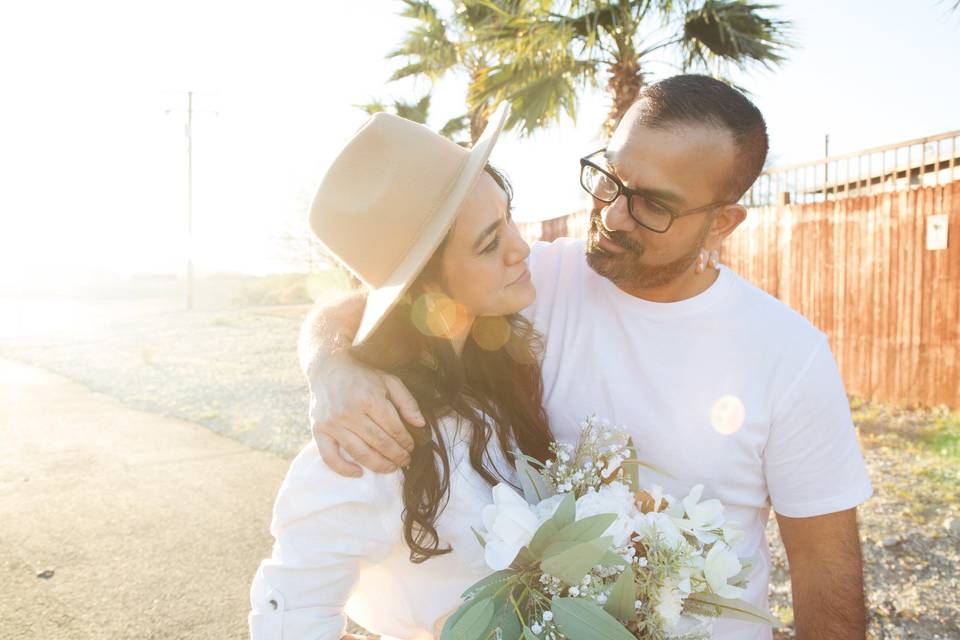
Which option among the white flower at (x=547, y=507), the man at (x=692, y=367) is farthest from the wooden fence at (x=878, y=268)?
the white flower at (x=547, y=507)

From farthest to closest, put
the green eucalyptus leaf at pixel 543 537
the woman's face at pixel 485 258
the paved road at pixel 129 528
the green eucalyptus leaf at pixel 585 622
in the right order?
1. the paved road at pixel 129 528
2. the woman's face at pixel 485 258
3. the green eucalyptus leaf at pixel 543 537
4. the green eucalyptus leaf at pixel 585 622

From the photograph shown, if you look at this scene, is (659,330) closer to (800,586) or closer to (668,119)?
(668,119)

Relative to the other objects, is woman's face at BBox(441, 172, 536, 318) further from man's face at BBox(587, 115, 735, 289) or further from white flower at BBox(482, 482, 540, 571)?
white flower at BBox(482, 482, 540, 571)

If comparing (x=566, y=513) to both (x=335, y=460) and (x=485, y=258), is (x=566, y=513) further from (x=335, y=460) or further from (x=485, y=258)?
(x=485, y=258)

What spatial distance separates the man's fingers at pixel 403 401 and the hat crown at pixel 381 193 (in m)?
0.33

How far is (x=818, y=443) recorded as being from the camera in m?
2.06

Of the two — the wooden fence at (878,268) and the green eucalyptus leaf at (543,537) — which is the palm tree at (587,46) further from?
the green eucalyptus leaf at (543,537)

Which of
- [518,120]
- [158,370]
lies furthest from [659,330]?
[158,370]

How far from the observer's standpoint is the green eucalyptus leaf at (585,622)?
48.9 inches

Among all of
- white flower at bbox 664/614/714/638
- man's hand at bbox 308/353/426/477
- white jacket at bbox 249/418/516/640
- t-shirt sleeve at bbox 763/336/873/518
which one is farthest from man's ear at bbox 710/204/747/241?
white flower at bbox 664/614/714/638

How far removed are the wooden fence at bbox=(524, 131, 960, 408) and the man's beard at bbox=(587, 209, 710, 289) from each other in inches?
247

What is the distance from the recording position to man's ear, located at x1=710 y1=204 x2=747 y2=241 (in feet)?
8.13

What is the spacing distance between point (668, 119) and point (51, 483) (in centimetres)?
562

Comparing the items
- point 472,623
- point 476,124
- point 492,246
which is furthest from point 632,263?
point 476,124
